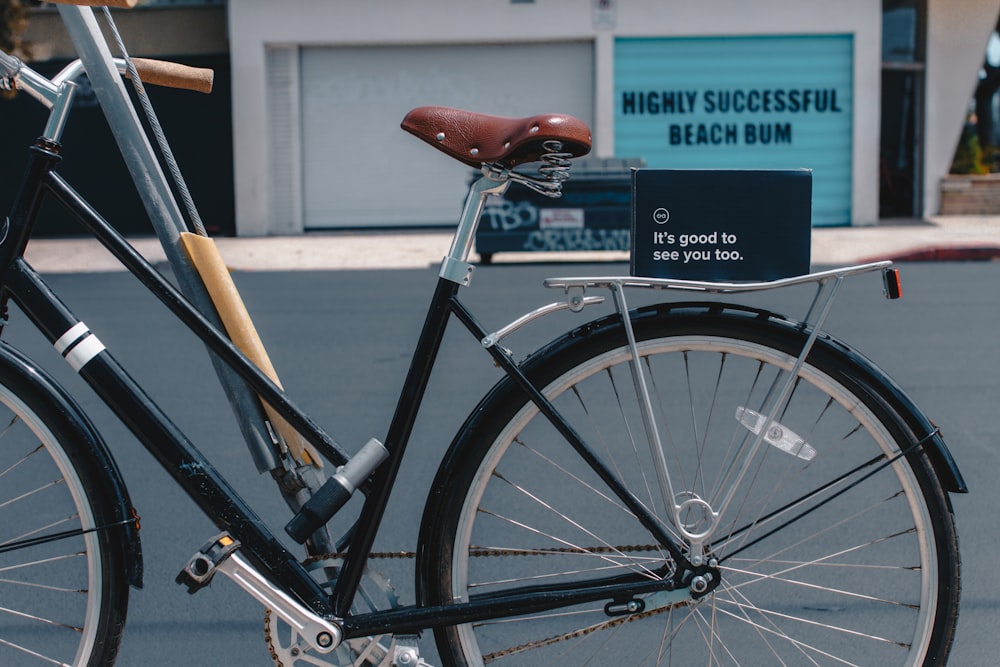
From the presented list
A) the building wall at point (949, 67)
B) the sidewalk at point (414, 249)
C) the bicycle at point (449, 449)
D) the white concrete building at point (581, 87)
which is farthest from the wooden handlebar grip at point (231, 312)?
the building wall at point (949, 67)

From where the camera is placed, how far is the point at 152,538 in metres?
4.44

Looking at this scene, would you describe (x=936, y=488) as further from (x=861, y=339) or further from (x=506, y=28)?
(x=506, y=28)

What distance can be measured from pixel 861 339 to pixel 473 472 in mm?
6821

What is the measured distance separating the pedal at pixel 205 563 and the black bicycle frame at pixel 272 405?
33 millimetres

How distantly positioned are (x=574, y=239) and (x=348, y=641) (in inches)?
512

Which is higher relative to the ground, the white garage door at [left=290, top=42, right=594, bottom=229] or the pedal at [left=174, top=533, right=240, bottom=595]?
the white garage door at [left=290, top=42, right=594, bottom=229]

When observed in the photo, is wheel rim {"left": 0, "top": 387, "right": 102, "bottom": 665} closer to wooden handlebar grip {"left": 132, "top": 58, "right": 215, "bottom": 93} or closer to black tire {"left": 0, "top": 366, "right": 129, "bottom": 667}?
black tire {"left": 0, "top": 366, "right": 129, "bottom": 667}

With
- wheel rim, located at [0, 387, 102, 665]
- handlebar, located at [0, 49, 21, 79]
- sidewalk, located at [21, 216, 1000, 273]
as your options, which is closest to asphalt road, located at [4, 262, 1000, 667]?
wheel rim, located at [0, 387, 102, 665]

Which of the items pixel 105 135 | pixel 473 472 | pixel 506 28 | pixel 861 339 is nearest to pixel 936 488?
pixel 473 472

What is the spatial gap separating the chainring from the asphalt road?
105cm

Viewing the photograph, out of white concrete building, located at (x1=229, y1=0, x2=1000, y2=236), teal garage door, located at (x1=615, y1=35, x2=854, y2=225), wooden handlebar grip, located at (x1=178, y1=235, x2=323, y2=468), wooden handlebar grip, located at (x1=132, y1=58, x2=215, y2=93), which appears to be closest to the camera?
wooden handlebar grip, located at (x1=178, y1=235, x2=323, y2=468)

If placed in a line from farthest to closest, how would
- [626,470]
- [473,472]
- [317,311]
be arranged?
[317,311]
[626,470]
[473,472]

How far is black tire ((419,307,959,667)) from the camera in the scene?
2.34m

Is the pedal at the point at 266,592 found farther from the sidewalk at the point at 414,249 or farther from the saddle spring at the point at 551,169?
the sidewalk at the point at 414,249
